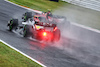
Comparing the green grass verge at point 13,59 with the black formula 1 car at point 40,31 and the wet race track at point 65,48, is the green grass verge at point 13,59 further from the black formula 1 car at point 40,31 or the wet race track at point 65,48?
the black formula 1 car at point 40,31

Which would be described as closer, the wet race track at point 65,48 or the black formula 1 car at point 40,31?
the wet race track at point 65,48

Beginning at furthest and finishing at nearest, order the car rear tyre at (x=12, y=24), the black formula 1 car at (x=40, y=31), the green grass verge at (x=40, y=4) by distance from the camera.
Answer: the green grass verge at (x=40, y=4) < the car rear tyre at (x=12, y=24) < the black formula 1 car at (x=40, y=31)

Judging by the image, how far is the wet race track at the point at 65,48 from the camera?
9.17m

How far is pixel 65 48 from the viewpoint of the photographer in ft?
36.0

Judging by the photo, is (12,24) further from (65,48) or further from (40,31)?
(65,48)

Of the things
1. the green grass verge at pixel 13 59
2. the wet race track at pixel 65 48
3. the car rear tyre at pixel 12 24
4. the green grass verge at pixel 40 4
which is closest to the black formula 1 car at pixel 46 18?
the wet race track at pixel 65 48

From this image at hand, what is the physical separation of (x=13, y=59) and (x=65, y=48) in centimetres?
351

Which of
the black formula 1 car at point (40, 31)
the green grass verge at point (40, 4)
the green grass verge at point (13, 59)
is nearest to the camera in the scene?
the green grass verge at point (13, 59)

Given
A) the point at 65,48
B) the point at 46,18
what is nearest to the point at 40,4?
the point at 46,18

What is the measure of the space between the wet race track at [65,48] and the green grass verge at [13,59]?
1.87 ft

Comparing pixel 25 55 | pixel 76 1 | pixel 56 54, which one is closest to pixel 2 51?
pixel 25 55

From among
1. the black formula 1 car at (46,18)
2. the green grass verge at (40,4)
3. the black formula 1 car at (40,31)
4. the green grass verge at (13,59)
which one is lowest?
the green grass verge at (13,59)

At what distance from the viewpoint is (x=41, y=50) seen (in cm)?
1028

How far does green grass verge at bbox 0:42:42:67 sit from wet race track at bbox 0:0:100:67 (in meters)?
0.57
